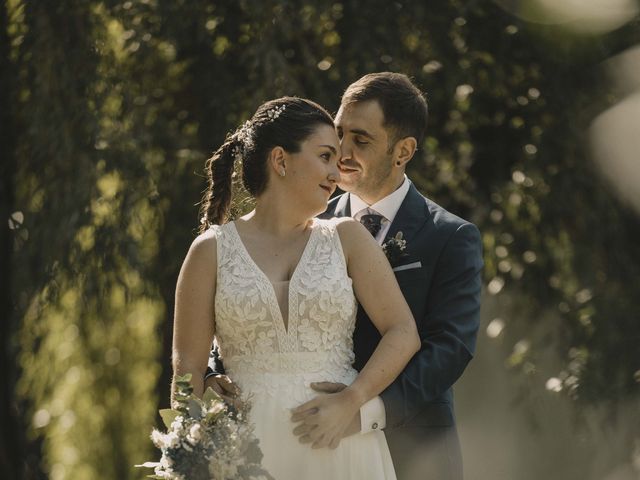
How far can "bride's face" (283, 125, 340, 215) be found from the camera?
2777 millimetres

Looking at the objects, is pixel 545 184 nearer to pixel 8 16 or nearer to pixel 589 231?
pixel 589 231

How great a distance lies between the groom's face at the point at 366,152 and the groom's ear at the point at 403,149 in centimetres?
2

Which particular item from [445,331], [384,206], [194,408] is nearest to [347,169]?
[384,206]

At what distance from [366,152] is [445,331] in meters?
0.59

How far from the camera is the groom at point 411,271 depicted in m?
2.91

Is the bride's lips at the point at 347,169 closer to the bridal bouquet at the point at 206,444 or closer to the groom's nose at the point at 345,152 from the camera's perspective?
the groom's nose at the point at 345,152

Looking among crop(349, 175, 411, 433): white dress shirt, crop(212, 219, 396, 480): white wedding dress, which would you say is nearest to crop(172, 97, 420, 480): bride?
crop(212, 219, 396, 480): white wedding dress

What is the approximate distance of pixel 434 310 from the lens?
3.05 meters

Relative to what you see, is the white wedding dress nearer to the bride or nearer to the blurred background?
the bride

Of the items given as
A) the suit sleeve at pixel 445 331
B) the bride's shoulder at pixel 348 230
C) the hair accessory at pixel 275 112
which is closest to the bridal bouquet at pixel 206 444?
the suit sleeve at pixel 445 331

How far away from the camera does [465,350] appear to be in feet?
9.84

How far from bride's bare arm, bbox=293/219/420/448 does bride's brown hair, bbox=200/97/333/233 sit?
0.26 metres

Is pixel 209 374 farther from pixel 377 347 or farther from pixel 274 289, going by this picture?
pixel 377 347

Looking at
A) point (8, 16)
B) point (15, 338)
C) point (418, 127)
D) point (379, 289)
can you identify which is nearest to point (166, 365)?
point (15, 338)
